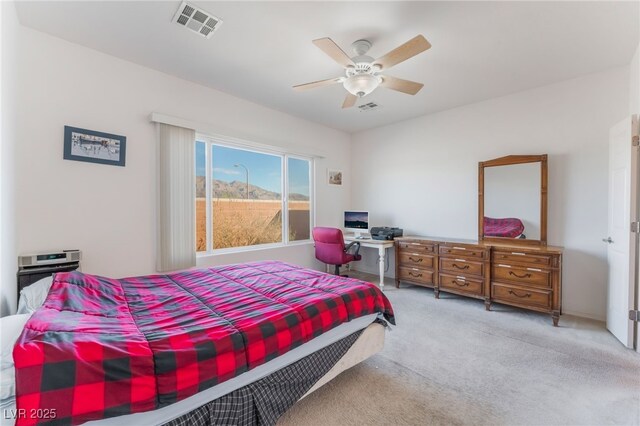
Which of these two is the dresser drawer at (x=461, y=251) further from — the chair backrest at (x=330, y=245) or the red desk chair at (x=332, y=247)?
the chair backrest at (x=330, y=245)

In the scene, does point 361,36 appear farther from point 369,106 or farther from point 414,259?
point 414,259

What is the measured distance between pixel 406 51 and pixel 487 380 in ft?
8.11

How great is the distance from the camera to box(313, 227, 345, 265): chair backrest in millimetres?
3959

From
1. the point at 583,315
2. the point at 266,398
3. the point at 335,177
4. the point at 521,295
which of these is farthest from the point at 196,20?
the point at 583,315

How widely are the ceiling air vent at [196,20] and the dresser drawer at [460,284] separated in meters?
3.82

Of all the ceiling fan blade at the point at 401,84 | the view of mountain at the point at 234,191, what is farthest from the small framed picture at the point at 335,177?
the ceiling fan blade at the point at 401,84

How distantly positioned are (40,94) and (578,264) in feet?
18.7

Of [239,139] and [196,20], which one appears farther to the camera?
[239,139]

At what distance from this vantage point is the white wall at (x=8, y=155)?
Answer: 1.66m

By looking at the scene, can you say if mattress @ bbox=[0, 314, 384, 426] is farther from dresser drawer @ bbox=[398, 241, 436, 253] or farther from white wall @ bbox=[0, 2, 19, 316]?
dresser drawer @ bbox=[398, 241, 436, 253]

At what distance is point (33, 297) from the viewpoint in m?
1.69

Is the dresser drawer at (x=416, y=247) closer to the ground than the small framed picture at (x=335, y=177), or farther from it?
closer to the ground

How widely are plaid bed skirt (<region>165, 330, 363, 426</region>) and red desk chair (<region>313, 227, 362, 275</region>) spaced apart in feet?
7.38

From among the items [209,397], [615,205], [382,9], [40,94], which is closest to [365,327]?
[209,397]
